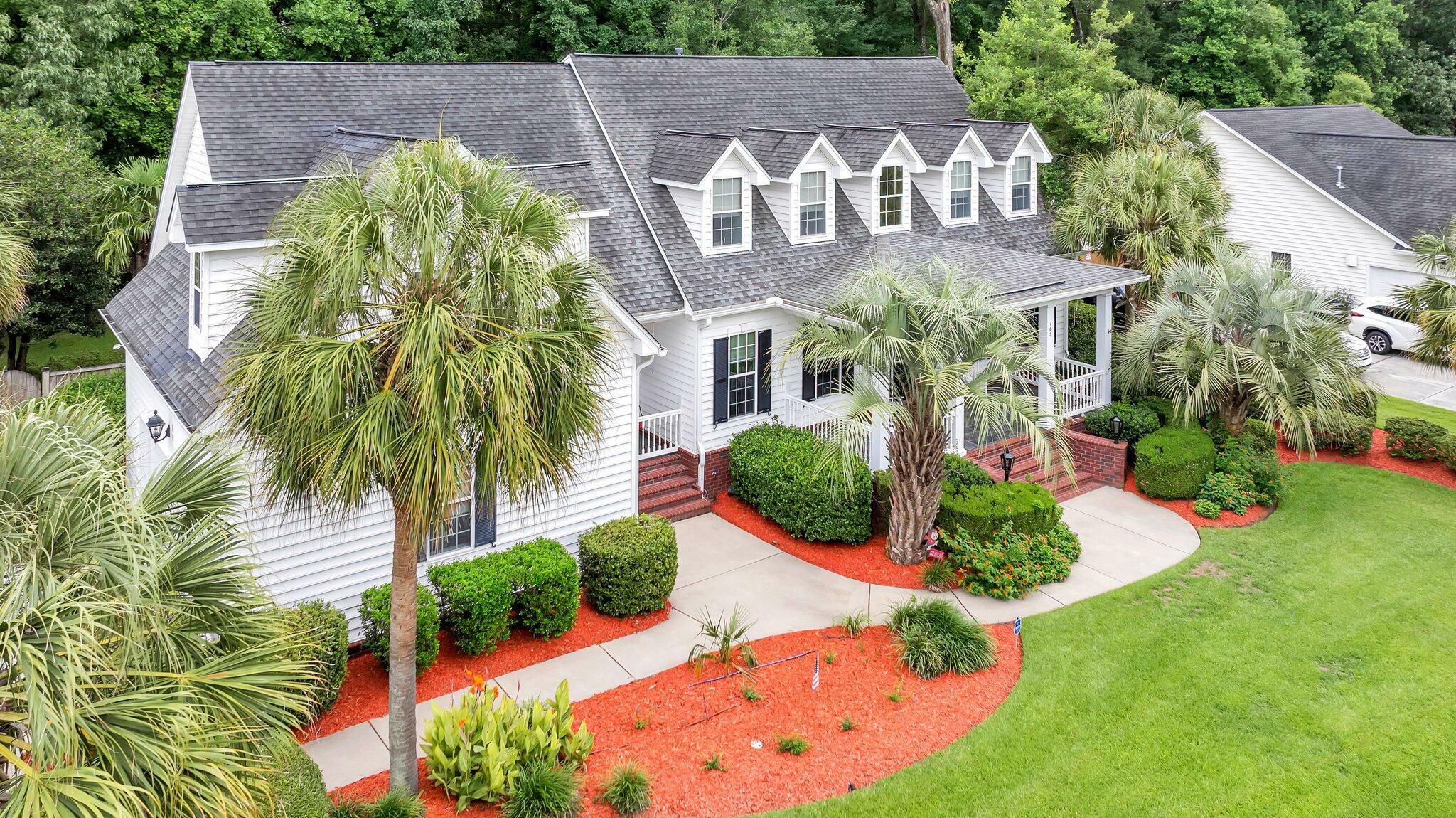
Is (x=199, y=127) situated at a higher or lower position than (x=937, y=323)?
higher

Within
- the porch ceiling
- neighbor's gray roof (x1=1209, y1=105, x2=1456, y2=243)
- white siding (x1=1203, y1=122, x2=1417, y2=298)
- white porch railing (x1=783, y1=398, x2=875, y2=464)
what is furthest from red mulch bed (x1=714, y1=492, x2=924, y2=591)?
neighbor's gray roof (x1=1209, y1=105, x2=1456, y2=243)

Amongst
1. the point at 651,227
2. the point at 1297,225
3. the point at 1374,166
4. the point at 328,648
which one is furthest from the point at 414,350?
the point at 1374,166

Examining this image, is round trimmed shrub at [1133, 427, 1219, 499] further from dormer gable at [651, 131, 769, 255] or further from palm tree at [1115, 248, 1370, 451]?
dormer gable at [651, 131, 769, 255]

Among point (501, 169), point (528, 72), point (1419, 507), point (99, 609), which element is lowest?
point (1419, 507)

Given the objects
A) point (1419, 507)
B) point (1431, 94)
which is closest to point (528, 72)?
point (1419, 507)

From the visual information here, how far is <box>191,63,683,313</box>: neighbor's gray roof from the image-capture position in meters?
15.4

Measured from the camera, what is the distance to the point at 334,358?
7.72 meters

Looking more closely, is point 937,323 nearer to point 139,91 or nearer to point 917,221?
point 917,221

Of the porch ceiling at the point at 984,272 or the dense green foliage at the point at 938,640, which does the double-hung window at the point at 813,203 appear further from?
the dense green foliage at the point at 938,640

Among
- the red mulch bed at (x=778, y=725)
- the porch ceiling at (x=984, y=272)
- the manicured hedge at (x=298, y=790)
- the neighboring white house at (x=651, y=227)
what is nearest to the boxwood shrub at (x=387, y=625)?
the neighboring white house at (x=651, y=227)

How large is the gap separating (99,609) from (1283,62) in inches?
1791

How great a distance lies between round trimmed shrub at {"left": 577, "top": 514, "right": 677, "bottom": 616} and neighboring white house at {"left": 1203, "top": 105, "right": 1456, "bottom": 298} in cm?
2158

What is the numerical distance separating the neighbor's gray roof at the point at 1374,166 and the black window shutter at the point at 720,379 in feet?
67.6

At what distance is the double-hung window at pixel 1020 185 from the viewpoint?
2328 cm
